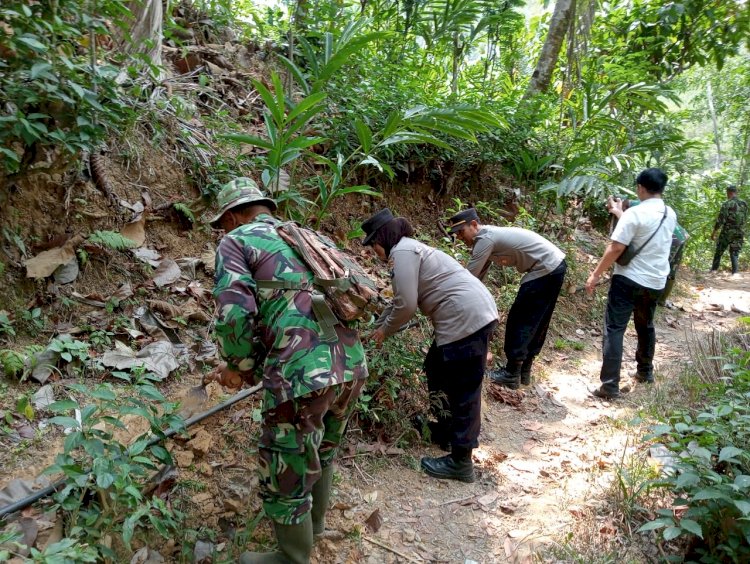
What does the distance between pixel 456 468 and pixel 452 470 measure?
31mm

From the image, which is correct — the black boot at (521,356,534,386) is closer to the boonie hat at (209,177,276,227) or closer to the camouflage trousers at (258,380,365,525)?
the camouflage trousers at (258,380,365,525)

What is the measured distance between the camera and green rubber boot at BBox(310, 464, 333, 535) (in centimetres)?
267

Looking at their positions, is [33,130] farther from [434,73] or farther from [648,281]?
[434,73]

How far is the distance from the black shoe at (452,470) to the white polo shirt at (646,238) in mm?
2447

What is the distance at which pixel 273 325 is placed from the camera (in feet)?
7.35

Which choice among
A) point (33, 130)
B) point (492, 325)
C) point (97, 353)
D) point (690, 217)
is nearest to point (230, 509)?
point (97, 353)

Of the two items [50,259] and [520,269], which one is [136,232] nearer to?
[50,259]

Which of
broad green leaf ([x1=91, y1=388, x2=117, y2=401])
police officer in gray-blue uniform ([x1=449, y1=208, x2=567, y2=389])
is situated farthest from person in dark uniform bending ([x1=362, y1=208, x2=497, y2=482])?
broad green leaf ([x1=91, y1=388, x2=117, y2=401])

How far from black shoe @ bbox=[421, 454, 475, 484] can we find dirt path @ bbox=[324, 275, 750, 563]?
Answer: 1.9 inches

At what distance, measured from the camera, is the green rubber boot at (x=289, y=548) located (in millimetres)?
2303

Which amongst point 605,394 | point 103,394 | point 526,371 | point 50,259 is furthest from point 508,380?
point 50,259

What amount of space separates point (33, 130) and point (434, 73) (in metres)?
6.05

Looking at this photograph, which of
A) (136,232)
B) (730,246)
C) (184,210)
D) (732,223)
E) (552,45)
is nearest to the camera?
(136,232)

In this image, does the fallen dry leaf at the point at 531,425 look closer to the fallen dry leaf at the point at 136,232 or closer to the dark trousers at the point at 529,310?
the dark trousers at the point at 529,310
